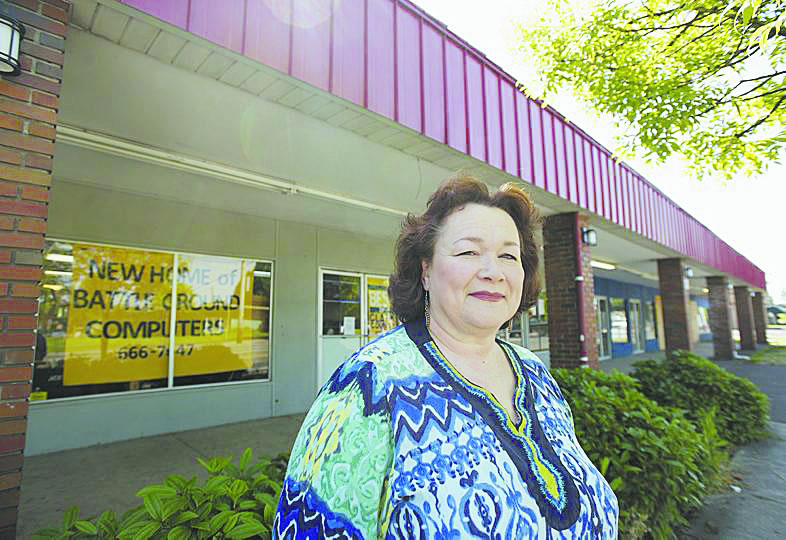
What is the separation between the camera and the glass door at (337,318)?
755 centimetres

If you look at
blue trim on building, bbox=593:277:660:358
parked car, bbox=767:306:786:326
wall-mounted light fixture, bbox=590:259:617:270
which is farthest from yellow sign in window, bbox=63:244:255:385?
parked car, bbox=767:306:786:326

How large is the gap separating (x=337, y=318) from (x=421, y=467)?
22.4 feet

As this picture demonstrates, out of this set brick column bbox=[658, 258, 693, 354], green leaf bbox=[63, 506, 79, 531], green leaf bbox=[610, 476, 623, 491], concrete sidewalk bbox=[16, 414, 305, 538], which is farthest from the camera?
brick column bbox=[658, 258, 693, 354]

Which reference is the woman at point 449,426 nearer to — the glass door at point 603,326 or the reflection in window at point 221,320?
the reflection in window at point 221,320

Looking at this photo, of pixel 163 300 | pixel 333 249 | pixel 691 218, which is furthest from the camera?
pixel 691 218

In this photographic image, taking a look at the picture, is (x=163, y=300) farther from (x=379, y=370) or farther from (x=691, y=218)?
(x=691, y=218)

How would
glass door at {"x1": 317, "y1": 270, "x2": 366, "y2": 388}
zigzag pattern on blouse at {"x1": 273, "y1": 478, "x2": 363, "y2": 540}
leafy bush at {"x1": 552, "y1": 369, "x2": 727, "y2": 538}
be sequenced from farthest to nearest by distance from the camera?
glass door at {"x1": 317, "y1": 270, "x2": 366, "y2": 388}, leafy bush at {"x1": 552, "y1": 369, "x2": 727, "y2": 538}, zigzag pattern on blouse at {"x1": 273, "y1": 478, "x2": 363, "y2": 540}

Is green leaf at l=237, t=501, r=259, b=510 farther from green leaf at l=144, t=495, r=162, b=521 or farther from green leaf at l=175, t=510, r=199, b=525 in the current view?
green leaf at l=144, t=495, r=162, b=521

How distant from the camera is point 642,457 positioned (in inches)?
134

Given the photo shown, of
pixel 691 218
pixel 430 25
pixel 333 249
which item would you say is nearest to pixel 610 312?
pixel 691 218

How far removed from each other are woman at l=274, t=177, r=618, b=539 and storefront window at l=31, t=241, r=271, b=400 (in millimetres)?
5207

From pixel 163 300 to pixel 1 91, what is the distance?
13.9 feet

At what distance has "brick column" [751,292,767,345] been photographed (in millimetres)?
24859

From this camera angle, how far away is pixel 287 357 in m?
7.02
